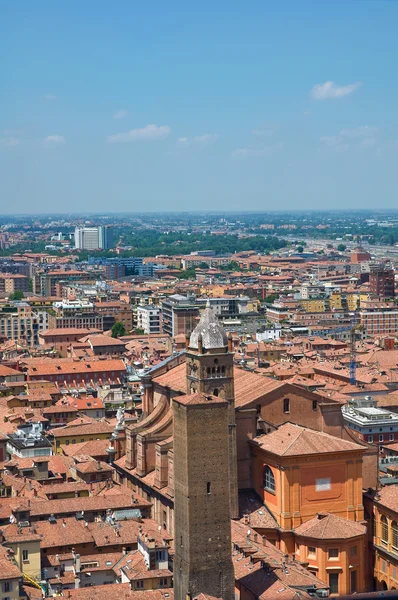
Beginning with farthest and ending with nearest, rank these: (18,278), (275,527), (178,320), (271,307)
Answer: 1. (18,278)
2. (271,307)
3. (178,320)
4. (275,527)

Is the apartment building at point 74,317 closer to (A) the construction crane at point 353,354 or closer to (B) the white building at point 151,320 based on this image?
(B) the white building at point 151,320

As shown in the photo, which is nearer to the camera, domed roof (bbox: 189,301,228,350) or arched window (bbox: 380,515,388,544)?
arched window (bbox: 380,515,388,544)

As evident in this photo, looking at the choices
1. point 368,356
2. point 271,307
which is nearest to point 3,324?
point 271,307

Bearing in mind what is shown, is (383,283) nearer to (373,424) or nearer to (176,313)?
(176,313)

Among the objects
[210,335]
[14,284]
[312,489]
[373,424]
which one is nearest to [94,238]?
[14,284]

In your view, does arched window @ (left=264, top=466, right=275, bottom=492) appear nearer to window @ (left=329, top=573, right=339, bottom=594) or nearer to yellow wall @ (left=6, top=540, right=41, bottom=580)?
window @ (left=329, top=573, right=339, bottom=594)

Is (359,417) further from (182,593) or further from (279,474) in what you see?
(182,593)

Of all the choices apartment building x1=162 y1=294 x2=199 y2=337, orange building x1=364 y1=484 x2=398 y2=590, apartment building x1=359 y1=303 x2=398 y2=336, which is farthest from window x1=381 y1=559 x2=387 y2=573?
apartment building x1=359 y1=303 x2=398 y2=336

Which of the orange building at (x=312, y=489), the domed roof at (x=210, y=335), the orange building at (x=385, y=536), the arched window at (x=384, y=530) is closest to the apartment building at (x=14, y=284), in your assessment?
the domed roof at (x=210, y=335)
